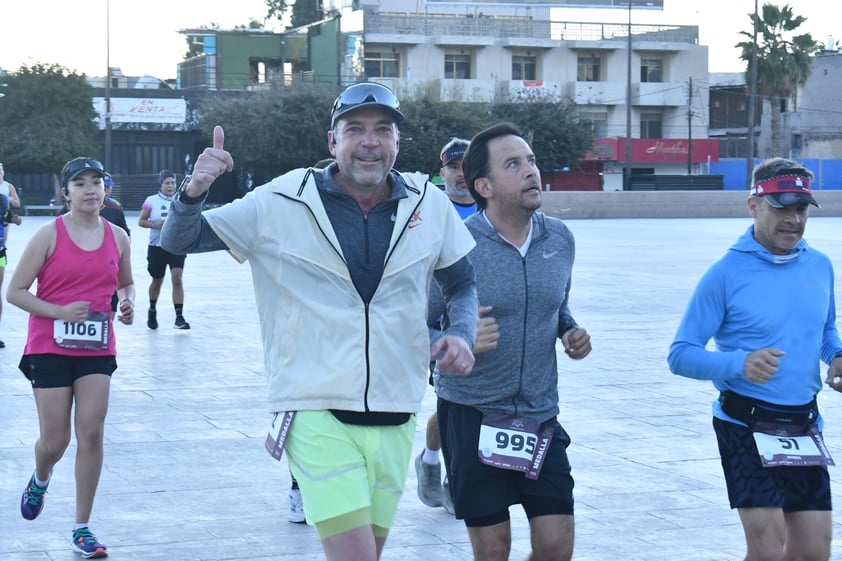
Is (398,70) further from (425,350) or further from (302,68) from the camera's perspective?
(425,350)

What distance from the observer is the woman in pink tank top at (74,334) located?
5598 millimetres

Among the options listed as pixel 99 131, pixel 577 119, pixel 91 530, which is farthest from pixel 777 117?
pixel 91 530

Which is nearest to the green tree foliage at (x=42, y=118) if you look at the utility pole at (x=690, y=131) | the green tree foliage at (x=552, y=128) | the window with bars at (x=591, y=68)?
the green tree foliage at (x=552, y=128)

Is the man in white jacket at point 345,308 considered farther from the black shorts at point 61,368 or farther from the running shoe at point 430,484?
the running shoe at point 430,484

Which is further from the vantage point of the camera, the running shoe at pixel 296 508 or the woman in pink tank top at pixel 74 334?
the running shoe at pixel 296 508

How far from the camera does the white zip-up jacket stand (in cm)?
375

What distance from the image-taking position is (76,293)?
19.2 ft

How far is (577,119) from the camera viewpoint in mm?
64375

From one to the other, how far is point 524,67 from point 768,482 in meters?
71.2

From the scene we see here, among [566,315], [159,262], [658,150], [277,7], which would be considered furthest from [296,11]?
[566,315]

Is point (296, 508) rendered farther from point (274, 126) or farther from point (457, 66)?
point (457, 66)

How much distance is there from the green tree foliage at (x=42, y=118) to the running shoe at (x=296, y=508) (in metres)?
53.7

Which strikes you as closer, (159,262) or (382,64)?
(159,262)

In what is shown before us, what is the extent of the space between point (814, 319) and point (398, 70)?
6880cm
